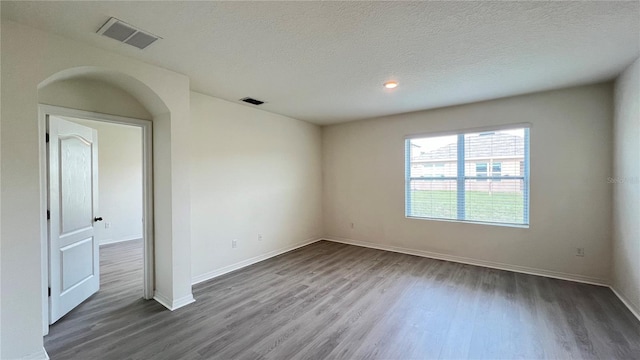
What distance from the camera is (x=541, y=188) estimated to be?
3.71m

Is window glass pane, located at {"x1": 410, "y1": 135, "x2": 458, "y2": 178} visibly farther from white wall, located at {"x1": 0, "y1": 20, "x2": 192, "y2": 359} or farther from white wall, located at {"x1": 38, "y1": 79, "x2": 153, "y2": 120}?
white wall, located at {"x1": 0, "y1": 20, "x2": 192, "y2": 359}

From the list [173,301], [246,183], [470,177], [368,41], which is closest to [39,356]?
[173,301]

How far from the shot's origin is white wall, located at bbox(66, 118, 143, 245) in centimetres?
570

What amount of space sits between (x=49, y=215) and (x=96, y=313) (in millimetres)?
1114

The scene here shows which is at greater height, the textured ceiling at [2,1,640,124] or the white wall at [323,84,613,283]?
the textured ceiling at [2,1,640,124]

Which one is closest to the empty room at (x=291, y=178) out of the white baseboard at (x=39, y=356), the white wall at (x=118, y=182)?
the white baseboard at (x=39, y=356)

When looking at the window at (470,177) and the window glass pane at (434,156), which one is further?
the window glass pane at (434,156)

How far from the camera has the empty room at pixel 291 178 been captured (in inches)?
77.5

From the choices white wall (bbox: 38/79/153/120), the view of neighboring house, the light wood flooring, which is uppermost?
white wall (bbox: 38/79/153/120)

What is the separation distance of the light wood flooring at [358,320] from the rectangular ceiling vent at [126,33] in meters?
2.57

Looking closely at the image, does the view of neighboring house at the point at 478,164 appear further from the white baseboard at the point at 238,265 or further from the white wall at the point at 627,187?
the white baseboard at the point at 238,265

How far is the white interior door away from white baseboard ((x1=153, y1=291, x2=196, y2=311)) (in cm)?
83

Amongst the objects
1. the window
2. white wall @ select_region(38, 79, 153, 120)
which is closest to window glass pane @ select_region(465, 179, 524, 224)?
the window

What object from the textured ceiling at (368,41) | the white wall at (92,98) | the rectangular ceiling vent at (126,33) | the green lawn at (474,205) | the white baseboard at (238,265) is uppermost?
the textured ceiling at (368,41)
